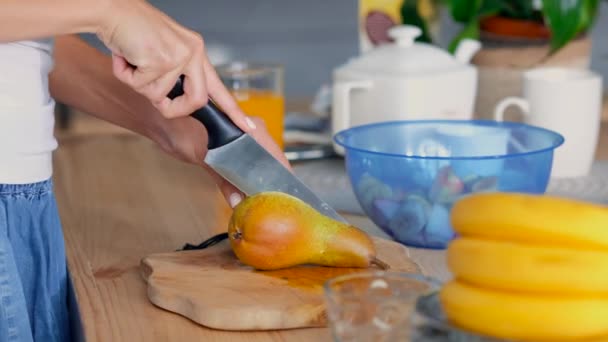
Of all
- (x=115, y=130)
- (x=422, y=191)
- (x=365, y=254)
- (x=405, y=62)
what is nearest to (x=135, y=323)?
(x=365, y=254)

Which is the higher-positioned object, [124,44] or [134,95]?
[124,44]

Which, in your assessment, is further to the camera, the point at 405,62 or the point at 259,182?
the point at 405,62

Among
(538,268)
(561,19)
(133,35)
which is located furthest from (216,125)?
(561,19)

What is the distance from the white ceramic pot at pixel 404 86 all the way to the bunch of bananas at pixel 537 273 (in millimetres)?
887

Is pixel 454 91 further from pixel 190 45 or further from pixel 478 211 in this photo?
pixel 478 211

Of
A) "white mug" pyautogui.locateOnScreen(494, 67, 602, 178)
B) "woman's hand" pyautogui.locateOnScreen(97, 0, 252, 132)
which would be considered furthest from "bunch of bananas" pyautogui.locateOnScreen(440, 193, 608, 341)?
"white mug" pyautogui.locateOnScreen(494, 67, 602, 178)

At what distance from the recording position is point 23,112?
1.18 metres

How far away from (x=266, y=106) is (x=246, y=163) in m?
0.53

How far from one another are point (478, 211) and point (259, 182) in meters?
0.49

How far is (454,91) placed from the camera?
5.40 feet

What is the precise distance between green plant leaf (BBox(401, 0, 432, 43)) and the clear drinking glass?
125 cm

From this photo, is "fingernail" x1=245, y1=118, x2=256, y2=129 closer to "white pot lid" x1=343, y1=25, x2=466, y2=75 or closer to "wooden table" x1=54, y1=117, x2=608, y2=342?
"wooden table" x1=54, y1=117, x2=608, y2=342

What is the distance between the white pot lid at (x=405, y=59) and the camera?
164 cm

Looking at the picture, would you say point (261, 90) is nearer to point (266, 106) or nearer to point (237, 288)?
point (266, 106)
